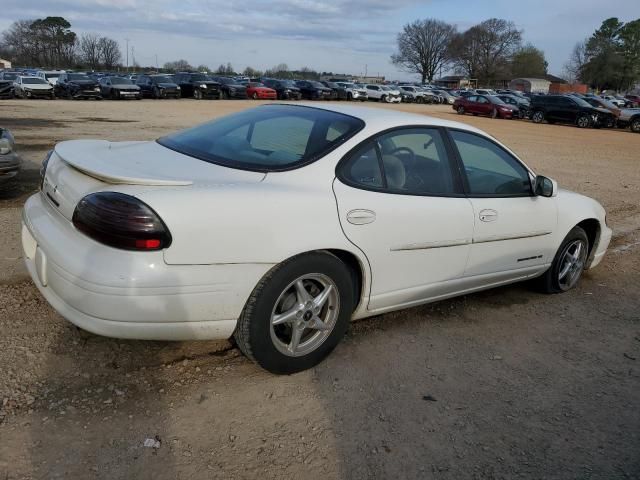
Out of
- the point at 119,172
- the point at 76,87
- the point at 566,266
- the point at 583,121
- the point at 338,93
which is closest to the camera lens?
the point at 119,172

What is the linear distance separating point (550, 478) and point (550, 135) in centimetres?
2279

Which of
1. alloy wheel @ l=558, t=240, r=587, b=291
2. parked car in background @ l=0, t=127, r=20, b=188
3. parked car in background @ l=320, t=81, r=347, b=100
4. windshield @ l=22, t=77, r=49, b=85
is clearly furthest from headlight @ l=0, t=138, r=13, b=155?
parked car in background @ l=320, t=81, r=347, b=100

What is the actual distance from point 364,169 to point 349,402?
131cm

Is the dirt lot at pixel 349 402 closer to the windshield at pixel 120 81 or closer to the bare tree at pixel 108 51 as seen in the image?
the windshield at pixel 120 81

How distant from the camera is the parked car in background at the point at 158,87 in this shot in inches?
1393

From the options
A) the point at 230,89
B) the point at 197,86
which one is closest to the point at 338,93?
the point at 230,89

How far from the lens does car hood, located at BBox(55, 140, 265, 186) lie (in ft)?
9.01

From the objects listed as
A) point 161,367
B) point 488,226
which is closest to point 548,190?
point 488,226

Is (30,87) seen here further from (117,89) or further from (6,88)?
(117,89)

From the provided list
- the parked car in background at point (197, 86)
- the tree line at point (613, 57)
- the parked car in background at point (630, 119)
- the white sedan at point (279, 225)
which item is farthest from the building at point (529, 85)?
the white sedan at point (279, 225)

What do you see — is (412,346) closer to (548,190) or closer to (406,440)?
(406,440)

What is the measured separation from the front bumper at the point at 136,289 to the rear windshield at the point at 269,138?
2.37 feet

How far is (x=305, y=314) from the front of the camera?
3.08 meters

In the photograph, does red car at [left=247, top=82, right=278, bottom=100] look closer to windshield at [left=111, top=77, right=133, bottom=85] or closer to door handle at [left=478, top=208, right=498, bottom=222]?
windshield at [left=111, top=77, right=133, bottom=85]
